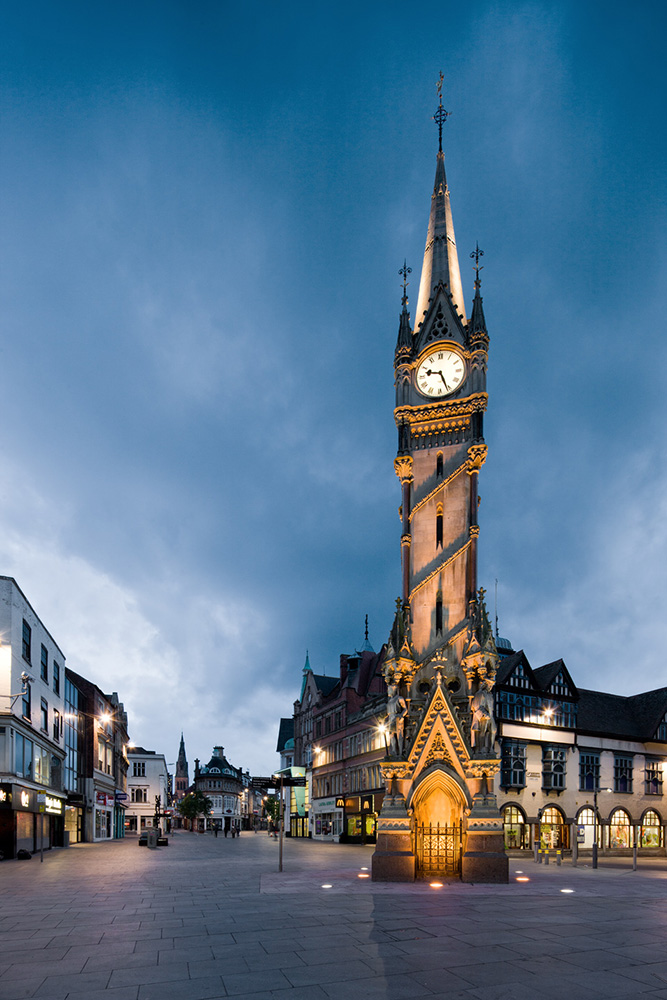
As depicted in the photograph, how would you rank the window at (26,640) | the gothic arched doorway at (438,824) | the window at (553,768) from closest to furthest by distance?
the gothic arched doorway at (438,824) → the window at (26,640) → the window at (553,768)

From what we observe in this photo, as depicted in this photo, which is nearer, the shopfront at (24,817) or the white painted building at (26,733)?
the shopfront at (24,817)

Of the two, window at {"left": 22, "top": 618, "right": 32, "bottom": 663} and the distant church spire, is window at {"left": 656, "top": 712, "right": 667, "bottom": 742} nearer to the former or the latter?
the distant church spire

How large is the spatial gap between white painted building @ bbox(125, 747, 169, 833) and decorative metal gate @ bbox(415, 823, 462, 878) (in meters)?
103

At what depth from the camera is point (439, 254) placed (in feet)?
106

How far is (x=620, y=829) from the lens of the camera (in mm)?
54688

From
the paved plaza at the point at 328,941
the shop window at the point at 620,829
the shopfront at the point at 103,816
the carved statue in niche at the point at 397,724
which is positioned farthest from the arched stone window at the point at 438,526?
the shopfront at the point at 103,816

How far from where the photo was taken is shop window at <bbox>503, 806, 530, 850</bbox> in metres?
48.9

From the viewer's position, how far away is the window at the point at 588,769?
175 feet

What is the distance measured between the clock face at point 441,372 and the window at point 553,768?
33936 mm

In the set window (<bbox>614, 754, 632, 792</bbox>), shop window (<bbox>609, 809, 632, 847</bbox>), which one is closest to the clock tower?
shop window (<bbox>609, 809, 632, 847</bbox>)

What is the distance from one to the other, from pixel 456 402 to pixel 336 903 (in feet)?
63.0

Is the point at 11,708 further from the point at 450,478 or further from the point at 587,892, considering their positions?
the point at 587,892

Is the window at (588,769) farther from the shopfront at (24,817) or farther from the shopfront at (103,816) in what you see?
the shopfront at (103,816)

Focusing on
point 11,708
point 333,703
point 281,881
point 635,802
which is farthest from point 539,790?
point 11,708
